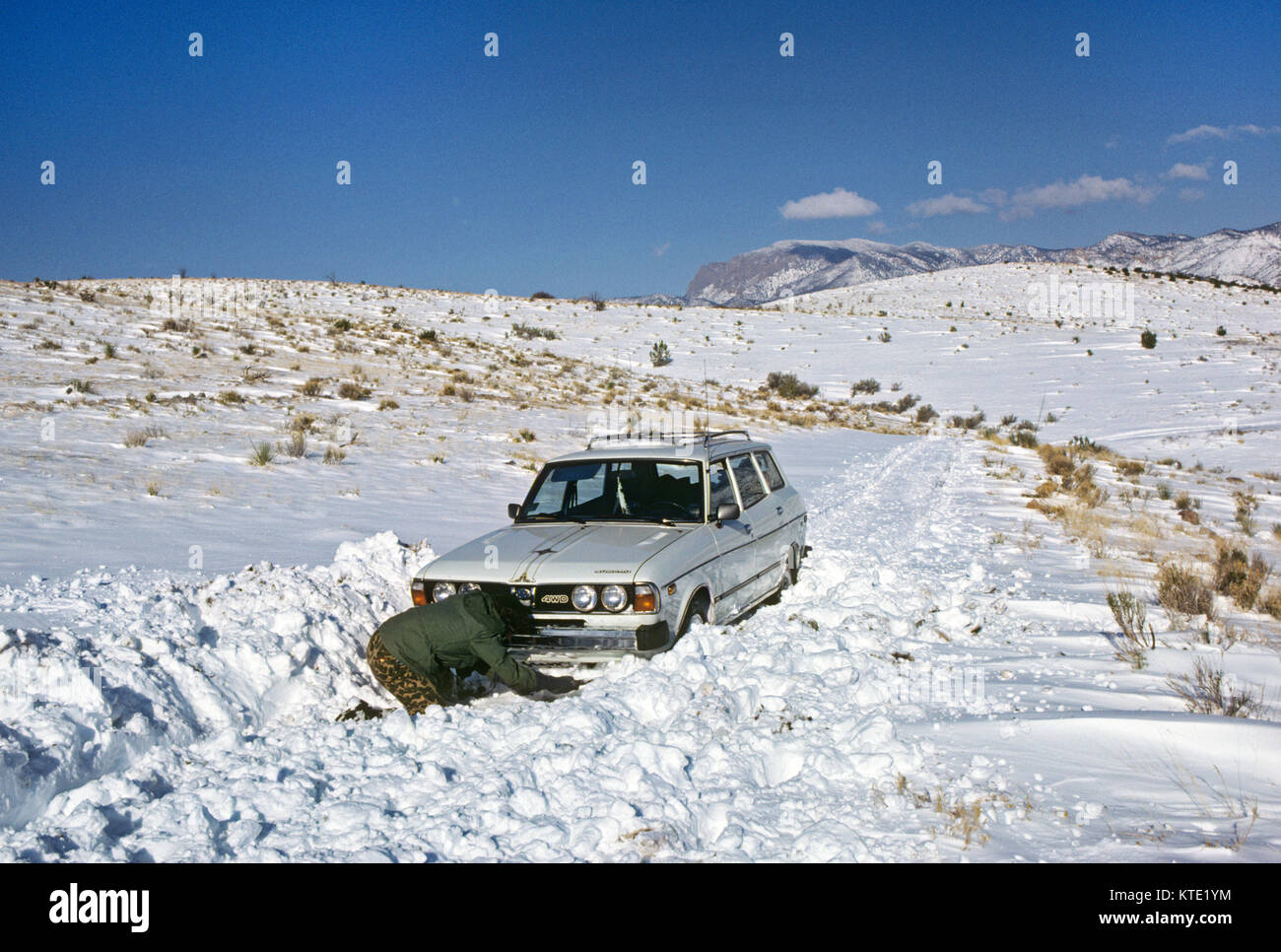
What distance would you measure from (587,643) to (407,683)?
1.17 metres

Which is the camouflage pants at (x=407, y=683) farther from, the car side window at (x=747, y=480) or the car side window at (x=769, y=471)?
the car side window at (x=769, y=471)

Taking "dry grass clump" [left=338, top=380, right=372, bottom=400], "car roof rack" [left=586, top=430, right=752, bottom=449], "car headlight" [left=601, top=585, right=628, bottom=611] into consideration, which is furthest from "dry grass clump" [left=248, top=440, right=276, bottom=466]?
"car headlight" [left=601, top=585, right=628, bottom=611]

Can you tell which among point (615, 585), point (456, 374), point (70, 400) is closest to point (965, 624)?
point (615, 585)

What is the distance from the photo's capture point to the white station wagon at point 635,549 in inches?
210

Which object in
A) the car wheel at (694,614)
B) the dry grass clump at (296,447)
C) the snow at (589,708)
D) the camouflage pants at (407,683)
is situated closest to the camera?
the snow at (589,708)

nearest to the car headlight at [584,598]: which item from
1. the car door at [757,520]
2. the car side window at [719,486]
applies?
the car side window at [719,486]

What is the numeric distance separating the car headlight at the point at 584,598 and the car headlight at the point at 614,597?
0.07 meters

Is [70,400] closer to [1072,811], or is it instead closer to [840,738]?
[840,738]

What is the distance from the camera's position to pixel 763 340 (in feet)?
172

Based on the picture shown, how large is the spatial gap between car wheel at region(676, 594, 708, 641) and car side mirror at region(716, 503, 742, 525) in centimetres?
64

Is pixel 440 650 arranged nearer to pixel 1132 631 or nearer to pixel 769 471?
pixel 769 471

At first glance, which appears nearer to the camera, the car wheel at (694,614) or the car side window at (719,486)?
the car wheel at (694,614)

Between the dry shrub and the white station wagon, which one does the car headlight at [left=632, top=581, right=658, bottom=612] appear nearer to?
the white station wagon
